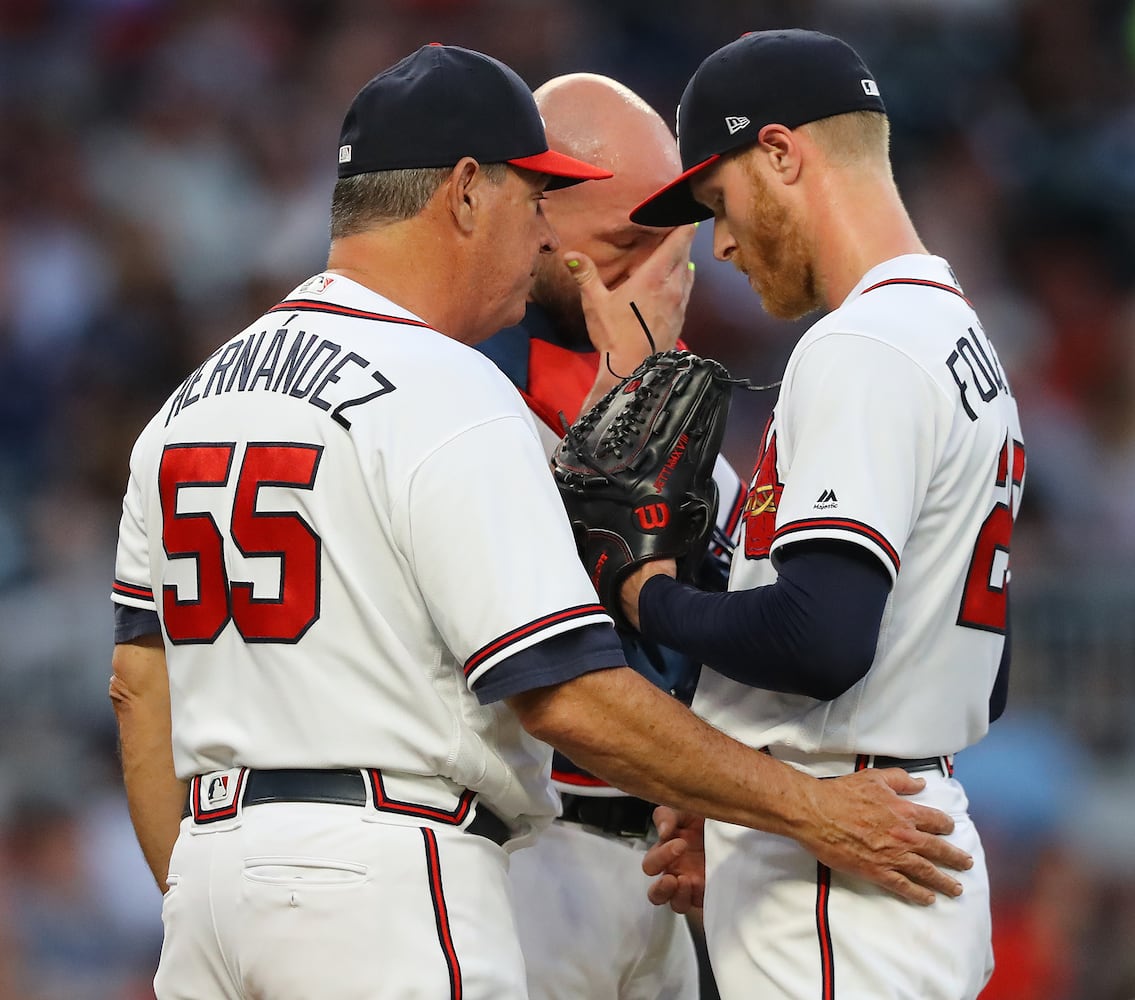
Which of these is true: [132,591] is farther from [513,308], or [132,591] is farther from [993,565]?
[993,565]

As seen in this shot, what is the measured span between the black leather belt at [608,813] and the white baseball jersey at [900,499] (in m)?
0.59

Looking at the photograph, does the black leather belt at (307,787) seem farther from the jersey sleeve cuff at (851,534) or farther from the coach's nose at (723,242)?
the coach's nose at (723,242)

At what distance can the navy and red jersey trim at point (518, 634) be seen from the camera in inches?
81.0

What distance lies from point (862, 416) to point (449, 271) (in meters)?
0.71

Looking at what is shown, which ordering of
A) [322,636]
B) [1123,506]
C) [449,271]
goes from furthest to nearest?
[1123,506] → [449,271] → [322,636]

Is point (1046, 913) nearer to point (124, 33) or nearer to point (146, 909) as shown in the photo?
point (146, 909)

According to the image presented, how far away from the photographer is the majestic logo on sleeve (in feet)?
7.98

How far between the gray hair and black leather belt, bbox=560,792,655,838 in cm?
126

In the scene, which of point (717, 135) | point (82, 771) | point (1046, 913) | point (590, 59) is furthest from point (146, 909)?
point (590, 59)

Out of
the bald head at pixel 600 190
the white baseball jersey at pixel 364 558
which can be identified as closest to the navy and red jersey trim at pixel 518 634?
the white baseball jersey at pixel 364 558

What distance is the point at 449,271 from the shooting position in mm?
2455

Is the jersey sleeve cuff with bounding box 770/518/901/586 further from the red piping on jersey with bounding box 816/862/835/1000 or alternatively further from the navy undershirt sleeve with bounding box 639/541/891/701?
the red piping on jersey with bounding box 816/862/835/1000

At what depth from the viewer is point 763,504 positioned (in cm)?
246

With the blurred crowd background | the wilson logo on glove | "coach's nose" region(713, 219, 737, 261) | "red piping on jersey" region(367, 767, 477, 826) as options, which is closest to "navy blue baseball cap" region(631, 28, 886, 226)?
"coach's nose" region(713, 219, 737, 261)
